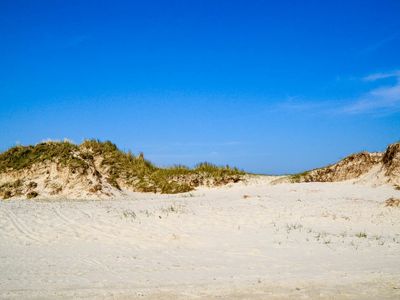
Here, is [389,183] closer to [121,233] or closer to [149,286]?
[121,233]

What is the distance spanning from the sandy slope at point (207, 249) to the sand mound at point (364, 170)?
2.95 m

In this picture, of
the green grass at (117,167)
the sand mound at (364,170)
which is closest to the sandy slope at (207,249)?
the sand mound at (364,170)

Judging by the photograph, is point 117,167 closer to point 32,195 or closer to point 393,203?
point 32,195

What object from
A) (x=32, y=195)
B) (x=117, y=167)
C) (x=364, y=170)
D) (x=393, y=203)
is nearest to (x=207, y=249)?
(x=393, y=203)

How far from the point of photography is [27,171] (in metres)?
23.8

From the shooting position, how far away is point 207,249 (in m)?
10.5

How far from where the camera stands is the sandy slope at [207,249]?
7.07 meters

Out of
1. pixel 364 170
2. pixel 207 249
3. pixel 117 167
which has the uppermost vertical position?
pixel 117 167

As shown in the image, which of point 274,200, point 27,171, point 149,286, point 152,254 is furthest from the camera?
point 27,171

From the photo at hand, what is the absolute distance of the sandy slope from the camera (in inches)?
278

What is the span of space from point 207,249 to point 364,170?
15882mm

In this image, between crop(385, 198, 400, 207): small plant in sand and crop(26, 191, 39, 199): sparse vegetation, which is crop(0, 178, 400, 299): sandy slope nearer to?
crop(385, 198, 400, 207): small plant in sand

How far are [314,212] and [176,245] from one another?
629 centimetres

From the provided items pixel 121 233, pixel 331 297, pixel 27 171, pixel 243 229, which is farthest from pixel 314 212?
pixel 27 171
